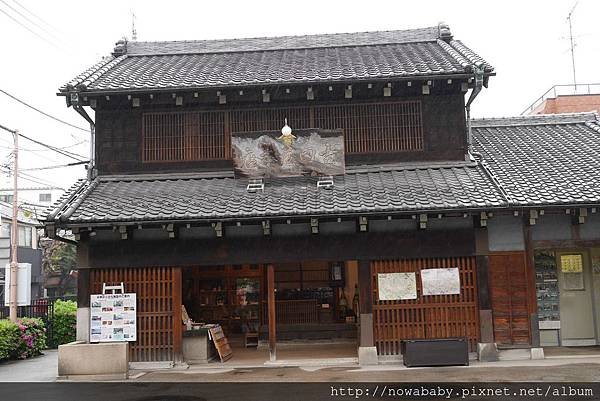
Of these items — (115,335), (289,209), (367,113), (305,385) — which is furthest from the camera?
(367,113)

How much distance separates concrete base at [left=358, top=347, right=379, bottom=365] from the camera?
13453 millimetres

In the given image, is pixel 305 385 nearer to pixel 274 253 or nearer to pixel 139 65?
pixel 274 253

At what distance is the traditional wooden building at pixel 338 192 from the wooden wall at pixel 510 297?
33 millimetres

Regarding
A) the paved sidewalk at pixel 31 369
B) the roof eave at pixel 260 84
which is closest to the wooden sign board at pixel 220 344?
the paved sidewalk at pixel 31 369

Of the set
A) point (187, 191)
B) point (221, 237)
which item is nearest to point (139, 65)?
point (187, 191)

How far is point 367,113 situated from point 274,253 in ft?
15.1

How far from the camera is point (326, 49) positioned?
60.5 ft

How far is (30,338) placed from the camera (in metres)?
18.0

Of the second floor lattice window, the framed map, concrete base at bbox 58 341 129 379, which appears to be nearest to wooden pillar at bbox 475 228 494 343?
the framed map

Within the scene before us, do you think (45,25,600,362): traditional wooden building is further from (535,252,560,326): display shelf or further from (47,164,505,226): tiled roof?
(535,252,560,326): display shelf

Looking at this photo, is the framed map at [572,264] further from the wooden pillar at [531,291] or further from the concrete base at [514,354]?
the concrete base at [514,354]

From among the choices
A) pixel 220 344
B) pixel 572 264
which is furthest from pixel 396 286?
pixel 572 264

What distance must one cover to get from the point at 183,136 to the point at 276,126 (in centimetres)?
254

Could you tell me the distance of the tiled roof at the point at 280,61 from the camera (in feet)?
48.5
